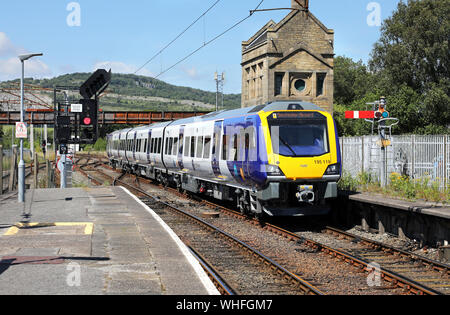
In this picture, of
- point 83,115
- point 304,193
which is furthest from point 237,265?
point 83,115

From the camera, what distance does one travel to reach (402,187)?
17422mm

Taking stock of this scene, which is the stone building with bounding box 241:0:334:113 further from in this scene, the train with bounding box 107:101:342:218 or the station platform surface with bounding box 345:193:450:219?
the station platform surface with bounding box 345:193:450:219

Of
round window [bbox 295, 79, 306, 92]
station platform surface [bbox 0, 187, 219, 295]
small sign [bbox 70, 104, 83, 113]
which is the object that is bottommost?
station platform surface [bbox 0, 187, 219, 295]

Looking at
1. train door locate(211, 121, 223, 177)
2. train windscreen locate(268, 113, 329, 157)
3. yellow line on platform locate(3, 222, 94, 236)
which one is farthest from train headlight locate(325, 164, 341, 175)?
yellow line on platform locate(3, 222, 94, 236)

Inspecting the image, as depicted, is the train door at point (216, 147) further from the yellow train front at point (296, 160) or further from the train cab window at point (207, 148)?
the yellow train front at point (296, 160)

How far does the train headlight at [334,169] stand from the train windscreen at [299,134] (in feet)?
1.45

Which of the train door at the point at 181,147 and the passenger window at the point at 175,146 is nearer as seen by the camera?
the train door at the point at 181,147

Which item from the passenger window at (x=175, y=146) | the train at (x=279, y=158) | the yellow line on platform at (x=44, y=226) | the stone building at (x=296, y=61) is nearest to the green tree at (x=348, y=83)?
the stone building at (x=296, y=61)

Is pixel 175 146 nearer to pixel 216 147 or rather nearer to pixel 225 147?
pixel 216 147

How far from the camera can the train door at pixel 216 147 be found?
19.5 meters

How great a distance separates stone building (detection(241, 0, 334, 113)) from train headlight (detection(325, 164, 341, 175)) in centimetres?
3173

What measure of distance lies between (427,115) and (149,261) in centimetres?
4045

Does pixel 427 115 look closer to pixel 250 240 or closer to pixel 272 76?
pixel 272 76

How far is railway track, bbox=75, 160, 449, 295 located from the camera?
31.5 ft
